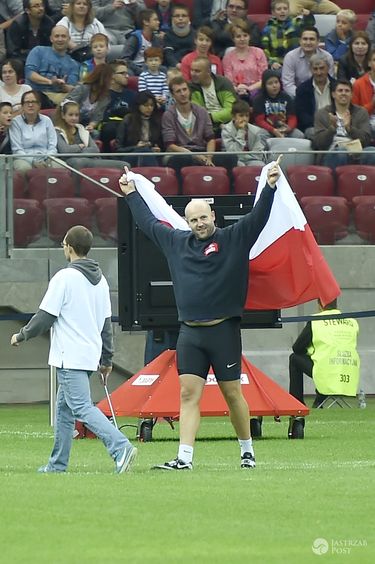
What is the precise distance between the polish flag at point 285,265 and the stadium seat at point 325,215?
642cm

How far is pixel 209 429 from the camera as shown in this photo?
17.7 m

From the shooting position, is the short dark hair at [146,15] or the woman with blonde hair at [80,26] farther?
the short dark hair at [146,15]

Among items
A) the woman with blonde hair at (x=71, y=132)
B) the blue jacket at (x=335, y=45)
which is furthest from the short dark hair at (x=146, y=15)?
the woman with blonde hair at (x=71, y=132)

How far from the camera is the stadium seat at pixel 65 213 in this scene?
20188 mm

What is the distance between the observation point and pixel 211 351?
12227mm

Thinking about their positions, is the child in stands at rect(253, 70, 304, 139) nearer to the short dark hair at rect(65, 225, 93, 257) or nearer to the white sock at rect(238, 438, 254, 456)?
the white sock at rect(238, 438, 254, 456)

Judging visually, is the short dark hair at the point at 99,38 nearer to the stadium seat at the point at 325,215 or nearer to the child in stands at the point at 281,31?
the child in stands at the point at 281,31

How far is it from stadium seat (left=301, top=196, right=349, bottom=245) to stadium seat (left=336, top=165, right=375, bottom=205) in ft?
0.39

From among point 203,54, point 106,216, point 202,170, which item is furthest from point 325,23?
point 106,216

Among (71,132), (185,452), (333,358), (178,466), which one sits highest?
(71,132)

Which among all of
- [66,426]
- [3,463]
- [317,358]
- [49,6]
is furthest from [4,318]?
[49,6]

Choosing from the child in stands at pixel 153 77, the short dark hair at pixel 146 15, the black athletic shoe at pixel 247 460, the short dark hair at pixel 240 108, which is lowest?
the black athletic shoe at pixel 247 460

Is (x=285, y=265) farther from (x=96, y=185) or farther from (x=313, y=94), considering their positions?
(x=313, y=94)

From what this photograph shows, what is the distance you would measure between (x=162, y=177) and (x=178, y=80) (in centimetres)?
245
